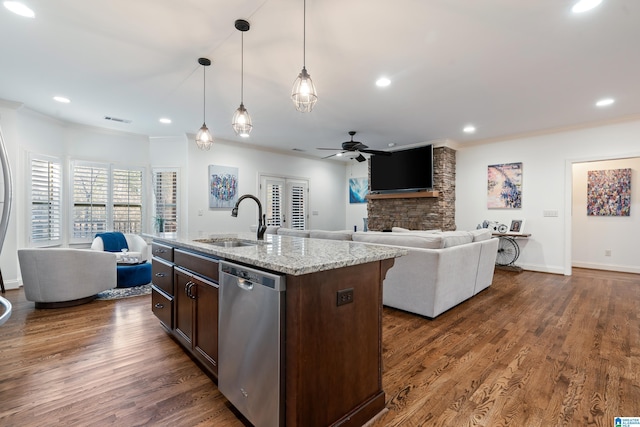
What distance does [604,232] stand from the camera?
18.6ft

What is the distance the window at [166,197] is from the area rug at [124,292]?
Result: 181 centimetres

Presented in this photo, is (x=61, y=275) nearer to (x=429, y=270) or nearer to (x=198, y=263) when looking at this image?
(x=198, y=263)

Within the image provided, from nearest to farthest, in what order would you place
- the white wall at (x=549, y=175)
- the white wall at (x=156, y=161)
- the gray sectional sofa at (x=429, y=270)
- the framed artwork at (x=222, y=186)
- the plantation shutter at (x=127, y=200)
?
the gray sectional sofa at (x=429, y=270) < the white wall at (x=156, y=161) < the white wall at (x=549, y=175) < the plantation shutter at (x=127, y=200) < the framed artwork at (x=222, y=186)

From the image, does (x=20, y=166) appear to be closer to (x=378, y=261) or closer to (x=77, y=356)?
(x=77, y=356)

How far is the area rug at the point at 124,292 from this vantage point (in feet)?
12.8

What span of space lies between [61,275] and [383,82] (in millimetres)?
4343

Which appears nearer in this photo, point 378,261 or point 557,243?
point 378,261

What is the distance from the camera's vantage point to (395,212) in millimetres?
7113

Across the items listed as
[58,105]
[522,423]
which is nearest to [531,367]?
[522,423]

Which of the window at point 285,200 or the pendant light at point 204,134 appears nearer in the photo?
the pendant light at point 204,134

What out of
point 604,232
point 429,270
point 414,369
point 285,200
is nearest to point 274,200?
point 285,200

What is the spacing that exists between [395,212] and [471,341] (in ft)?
15.4

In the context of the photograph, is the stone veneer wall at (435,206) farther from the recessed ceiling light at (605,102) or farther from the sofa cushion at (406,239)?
the sofa cushion at (406,239)

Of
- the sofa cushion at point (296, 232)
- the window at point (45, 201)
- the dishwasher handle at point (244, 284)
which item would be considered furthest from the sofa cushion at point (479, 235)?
the window at point (45, 201)
